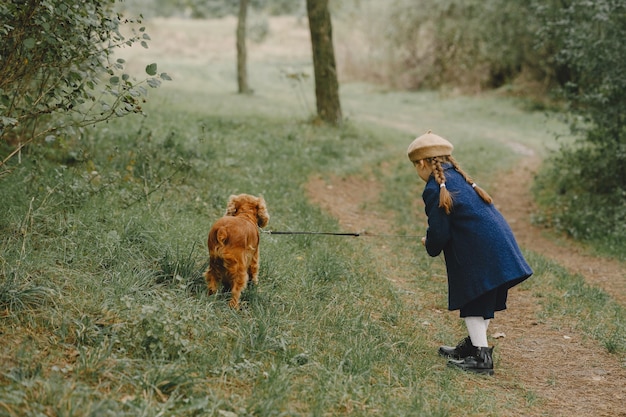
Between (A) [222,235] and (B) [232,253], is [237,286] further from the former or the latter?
(A) [222,235]

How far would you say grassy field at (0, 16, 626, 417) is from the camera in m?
3.45

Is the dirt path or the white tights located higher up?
the white tights

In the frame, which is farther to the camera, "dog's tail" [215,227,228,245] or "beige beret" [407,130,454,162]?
"beige beret" [407,130,454,162]

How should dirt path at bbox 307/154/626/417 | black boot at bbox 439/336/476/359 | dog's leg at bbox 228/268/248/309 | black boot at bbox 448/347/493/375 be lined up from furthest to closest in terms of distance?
black boot at bbox 439/336/476/359 < black boot at bbox 448/347/493/375 < dog's leg at bbox 228/268/248/309 < dirt path at bbox 307/154/626/417

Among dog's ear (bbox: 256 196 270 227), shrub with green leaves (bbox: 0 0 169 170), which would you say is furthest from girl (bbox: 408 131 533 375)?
shrub with green leaves (bbox: 0 0 169 170)

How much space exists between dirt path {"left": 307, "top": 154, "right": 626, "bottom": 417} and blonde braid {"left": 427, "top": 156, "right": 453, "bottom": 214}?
1.42 metres

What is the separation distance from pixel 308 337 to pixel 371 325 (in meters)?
0.72

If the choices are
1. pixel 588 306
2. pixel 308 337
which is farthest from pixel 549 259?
pixel 308 337

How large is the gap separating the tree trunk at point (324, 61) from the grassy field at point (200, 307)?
4815 millimetres

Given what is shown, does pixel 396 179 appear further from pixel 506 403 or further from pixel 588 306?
pixel 506 403

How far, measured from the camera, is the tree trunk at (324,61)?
1381cm

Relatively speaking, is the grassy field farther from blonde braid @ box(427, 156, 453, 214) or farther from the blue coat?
blonde braid @ box(427, 156, 453, 214)

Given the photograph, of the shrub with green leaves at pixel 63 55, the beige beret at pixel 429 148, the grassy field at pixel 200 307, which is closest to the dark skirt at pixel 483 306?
the grassy field at pixel 200 307

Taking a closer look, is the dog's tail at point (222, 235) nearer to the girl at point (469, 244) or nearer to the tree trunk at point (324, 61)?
the girl at point (469, 244)
